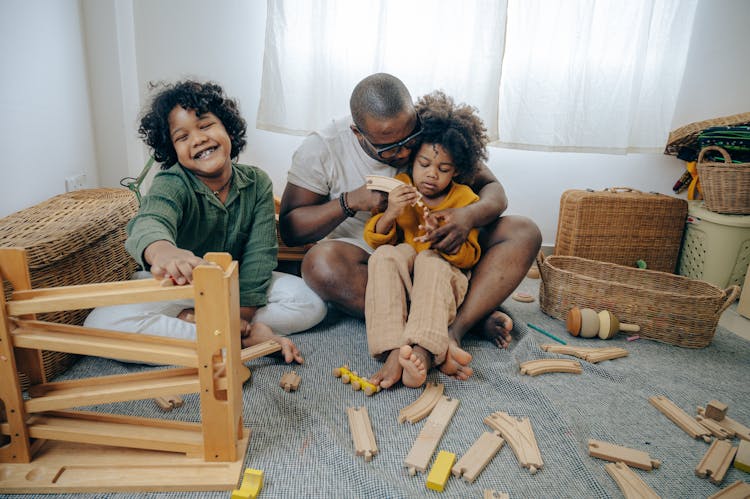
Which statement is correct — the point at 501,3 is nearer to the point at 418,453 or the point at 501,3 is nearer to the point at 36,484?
the point at 418,453

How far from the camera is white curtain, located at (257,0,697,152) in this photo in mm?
2195

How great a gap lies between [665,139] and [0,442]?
9.11 ft

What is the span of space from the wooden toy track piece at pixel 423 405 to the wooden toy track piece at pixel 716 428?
0.65 m

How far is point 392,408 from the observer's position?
1.23 meters

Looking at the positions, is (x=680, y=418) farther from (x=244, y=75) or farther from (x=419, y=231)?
(x=244, y=75)

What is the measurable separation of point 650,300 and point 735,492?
2.60 feet

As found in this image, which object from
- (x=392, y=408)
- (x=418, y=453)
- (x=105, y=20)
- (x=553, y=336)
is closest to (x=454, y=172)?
(x=553, y=336)

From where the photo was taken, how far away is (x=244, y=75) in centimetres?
237

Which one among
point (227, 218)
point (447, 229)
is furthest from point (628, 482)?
point (227, 218)

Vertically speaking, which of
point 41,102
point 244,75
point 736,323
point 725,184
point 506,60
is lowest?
point 736,323

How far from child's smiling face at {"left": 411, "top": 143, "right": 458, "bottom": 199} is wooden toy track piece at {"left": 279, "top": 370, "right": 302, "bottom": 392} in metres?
0.68

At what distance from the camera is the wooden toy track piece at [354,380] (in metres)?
1.28

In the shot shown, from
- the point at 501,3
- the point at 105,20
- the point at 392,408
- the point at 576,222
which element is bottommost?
the point at 392,408

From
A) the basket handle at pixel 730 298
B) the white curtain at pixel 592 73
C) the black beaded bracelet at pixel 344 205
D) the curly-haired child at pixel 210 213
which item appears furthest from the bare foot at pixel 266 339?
the white curtain at pixel 592 73
